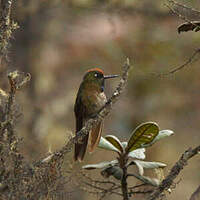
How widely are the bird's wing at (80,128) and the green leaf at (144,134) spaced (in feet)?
1.60

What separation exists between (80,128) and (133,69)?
3.19 m

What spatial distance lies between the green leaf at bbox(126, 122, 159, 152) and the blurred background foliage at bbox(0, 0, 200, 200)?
362 cm

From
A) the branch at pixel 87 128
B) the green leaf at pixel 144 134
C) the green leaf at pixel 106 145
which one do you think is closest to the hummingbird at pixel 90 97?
the green leaf at pixel 106 145

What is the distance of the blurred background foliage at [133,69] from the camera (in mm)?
6266

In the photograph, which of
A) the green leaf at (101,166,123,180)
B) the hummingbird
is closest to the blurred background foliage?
the hummingbird

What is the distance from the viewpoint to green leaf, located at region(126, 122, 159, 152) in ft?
6.58

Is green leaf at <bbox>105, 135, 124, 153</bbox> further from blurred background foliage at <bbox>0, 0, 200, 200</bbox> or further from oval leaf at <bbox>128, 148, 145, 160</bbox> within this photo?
blurred background foliage at <bbox>0, 0, 200, 200</bbox>

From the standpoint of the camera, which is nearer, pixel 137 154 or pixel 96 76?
pixel 137 154

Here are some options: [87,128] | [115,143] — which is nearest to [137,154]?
[115,143]

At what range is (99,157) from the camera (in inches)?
345

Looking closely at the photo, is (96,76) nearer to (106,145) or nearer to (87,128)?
(106,145)

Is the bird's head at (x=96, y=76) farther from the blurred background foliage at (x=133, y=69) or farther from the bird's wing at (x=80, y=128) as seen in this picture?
the blurred background foliage at (x=133, y=69)

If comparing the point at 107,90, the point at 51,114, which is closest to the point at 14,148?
the point at 51,114

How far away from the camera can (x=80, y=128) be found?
304cm
